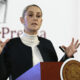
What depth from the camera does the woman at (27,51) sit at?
2.73ft

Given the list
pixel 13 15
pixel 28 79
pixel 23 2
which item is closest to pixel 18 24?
pixel 13 15

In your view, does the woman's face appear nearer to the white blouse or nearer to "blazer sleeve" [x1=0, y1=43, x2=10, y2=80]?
the white blouse

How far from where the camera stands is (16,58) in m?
0.85

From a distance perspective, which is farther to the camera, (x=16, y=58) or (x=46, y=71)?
(x=16, y=58)

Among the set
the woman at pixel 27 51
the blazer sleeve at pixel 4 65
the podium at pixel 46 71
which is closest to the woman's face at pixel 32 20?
the woman at pixel 27 51

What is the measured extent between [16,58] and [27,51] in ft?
0.18

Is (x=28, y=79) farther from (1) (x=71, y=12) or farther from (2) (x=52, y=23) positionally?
(1) (x=71, y=12)

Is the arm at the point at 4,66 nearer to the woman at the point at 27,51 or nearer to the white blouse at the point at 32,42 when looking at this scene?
the woman at the point at 27,51

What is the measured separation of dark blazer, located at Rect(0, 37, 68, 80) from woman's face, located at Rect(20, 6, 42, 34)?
0.07 meters

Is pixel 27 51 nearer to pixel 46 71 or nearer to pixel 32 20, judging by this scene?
pixel 32 20

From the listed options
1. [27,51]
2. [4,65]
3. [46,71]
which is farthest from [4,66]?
[46,71]

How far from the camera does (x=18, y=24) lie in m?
1.64

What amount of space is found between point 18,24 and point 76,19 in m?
0.54

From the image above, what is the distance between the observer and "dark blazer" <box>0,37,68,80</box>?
0.82 meters
